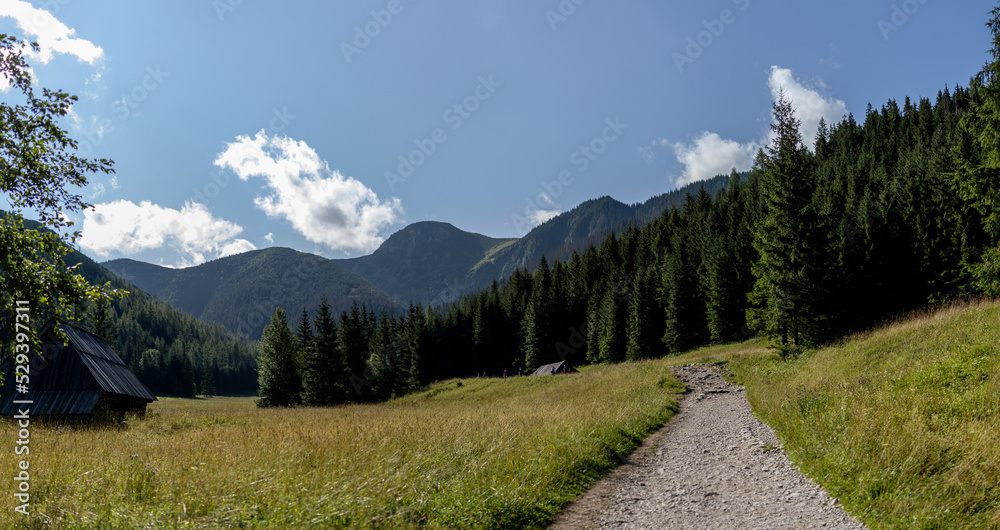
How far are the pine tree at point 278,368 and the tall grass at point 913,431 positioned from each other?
193ft

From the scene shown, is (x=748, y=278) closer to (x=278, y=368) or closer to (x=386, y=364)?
(x=386, y=364)

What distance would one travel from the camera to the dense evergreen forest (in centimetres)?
2705

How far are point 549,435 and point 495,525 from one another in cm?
471

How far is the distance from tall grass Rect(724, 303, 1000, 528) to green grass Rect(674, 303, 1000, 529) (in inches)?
0.6

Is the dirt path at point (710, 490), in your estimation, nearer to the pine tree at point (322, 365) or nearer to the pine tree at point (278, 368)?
the pine tree at point (322, 365)

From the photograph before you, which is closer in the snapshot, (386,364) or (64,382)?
(64,382)

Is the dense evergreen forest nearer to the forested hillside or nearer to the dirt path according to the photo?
the dirt path

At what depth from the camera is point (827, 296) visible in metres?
27.0

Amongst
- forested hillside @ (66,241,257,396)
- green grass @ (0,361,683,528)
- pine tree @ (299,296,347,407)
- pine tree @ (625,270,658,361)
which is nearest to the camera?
green grass @ (0,361,683,528)

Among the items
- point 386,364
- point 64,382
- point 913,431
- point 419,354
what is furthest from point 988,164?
point 386,364

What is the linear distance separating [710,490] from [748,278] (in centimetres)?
5502

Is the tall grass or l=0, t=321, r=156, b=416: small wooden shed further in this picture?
l=0, t=321, r=156, b=416: small wooden shed

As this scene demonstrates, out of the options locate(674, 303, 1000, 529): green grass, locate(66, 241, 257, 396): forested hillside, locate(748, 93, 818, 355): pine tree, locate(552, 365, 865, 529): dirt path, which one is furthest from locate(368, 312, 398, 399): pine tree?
locate(674, 303, 1000, 529): green grass

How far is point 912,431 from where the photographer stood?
7.10 m
